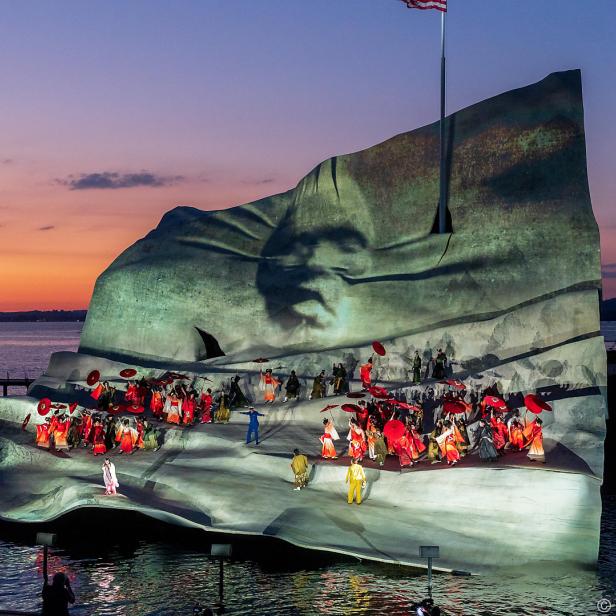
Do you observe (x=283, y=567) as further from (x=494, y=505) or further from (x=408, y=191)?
(x=408, y=191)

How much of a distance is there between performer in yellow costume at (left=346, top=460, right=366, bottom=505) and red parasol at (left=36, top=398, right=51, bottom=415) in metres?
10.9

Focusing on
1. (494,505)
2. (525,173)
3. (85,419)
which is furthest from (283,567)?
(525,173)

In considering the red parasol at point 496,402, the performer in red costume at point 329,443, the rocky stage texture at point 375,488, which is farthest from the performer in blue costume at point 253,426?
the red parasol at point 496,402

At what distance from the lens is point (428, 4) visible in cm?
3497

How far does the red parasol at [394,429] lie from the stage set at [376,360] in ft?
0.31

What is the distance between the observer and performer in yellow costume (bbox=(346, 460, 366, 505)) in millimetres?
24578

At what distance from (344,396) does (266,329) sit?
577 cm

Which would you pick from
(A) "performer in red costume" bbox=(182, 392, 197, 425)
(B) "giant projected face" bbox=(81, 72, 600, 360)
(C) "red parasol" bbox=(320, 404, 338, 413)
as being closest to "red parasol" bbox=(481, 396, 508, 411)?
(C) "red parasol" bbox=(320, 404, 338, 413)

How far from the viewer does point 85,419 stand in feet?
101

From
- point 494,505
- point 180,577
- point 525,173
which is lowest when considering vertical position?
point 180,577

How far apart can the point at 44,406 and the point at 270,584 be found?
1248cm

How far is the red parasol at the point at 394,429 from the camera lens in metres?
25.8

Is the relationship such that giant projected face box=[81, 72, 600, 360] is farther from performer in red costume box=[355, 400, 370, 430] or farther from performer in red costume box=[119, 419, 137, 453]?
performer in red costume box=[119, 419, 137, 453]

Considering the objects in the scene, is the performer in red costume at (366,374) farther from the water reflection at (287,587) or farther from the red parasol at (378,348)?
the water reflection at (287,587)
